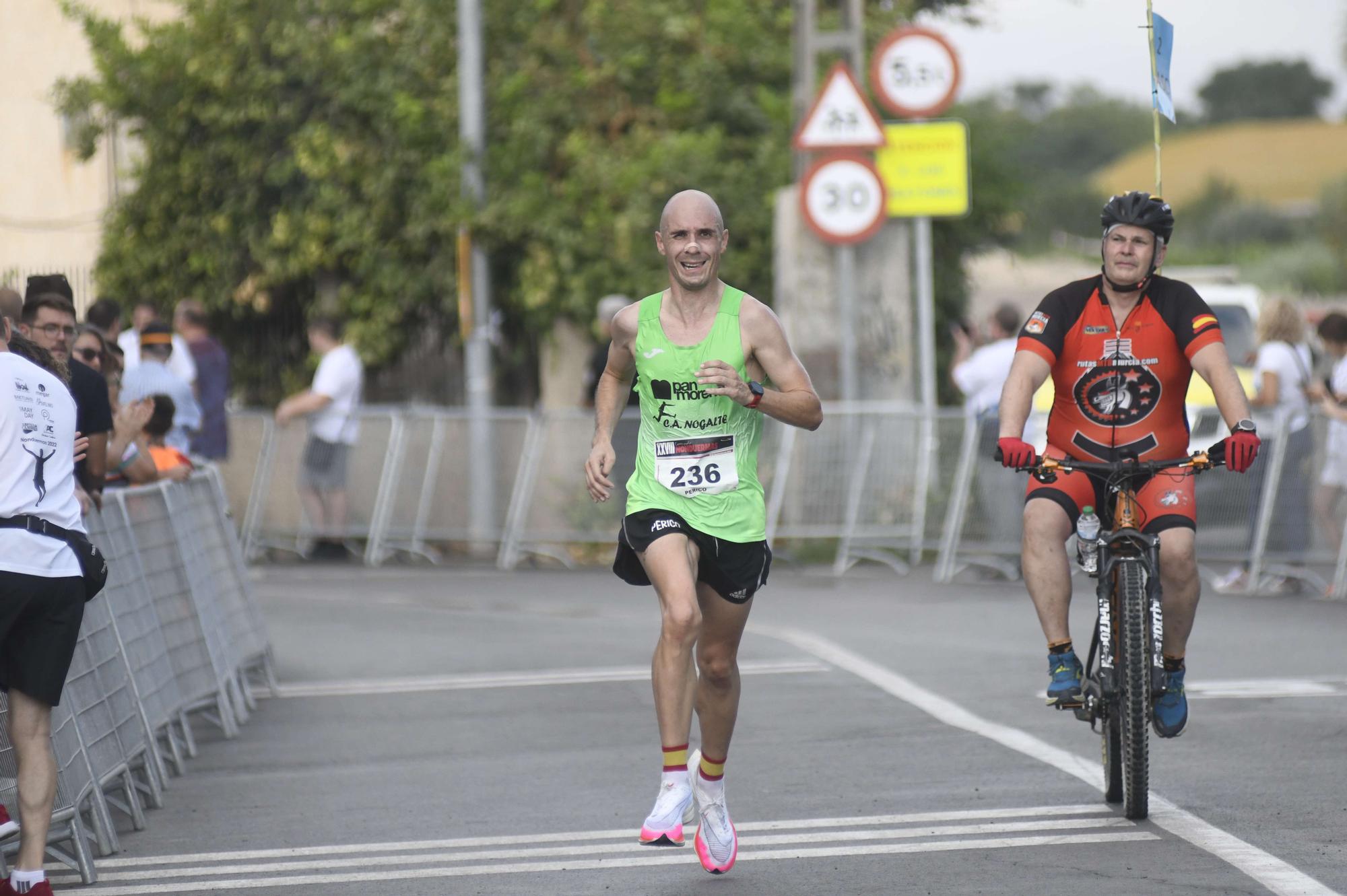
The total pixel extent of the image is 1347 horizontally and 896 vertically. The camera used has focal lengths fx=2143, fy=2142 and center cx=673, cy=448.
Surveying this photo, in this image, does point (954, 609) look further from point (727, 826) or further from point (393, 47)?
point (393, 47)

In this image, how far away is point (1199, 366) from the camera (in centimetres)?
712

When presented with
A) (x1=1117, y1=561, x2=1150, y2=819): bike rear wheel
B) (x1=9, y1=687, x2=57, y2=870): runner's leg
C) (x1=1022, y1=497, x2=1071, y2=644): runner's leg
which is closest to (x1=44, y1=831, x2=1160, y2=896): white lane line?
(x1=1117, y1=561, x2=1150, y2=819): bike rear wheel

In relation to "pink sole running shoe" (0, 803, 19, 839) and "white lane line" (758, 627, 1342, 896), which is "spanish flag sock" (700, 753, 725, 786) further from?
"pink sole running shoe" (0, 803, 19, 839)

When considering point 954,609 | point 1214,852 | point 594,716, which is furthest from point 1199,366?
point 954,609

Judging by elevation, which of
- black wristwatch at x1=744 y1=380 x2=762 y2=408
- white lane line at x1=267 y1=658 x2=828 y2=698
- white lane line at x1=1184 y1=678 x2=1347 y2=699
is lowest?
white lane line at x1=267 y1=658 x2=828 y2=698

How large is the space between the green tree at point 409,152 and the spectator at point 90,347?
9.14 metres

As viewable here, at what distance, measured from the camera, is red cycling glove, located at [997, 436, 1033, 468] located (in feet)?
23.0

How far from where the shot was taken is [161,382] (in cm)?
1322

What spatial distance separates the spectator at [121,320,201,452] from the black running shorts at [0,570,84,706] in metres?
6.30

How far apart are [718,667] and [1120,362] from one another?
180 centimetres

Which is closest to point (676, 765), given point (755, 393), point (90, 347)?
point (755, 393)

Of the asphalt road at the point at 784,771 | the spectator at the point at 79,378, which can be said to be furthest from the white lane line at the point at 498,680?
the spectator at the point at 79,378

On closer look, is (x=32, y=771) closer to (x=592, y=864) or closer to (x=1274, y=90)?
(x=592, y=864)

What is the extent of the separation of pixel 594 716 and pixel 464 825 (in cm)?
249
